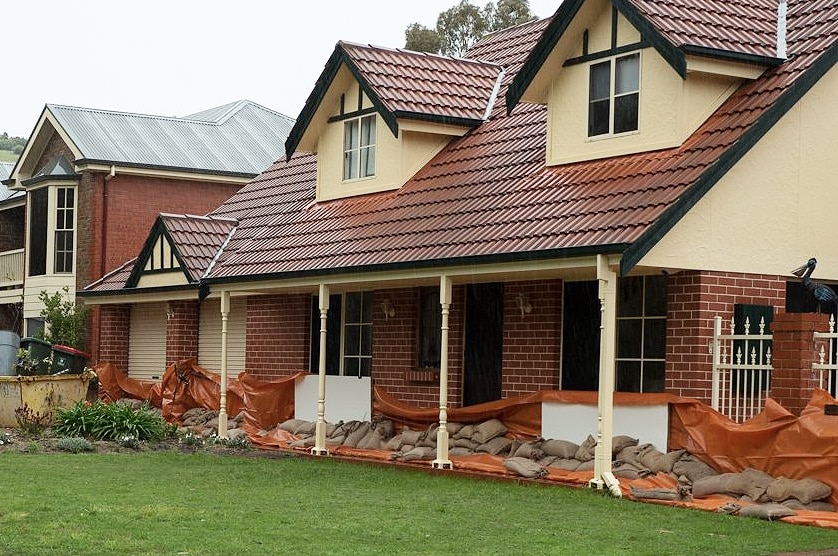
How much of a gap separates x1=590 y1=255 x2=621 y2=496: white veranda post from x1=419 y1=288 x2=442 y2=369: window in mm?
5523

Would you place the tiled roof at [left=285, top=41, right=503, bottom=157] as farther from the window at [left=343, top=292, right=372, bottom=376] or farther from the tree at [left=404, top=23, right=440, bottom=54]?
the tree at [left=404, top=23, right=440, bottom=54]

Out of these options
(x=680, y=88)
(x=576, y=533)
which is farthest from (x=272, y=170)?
(x=576, y=533)

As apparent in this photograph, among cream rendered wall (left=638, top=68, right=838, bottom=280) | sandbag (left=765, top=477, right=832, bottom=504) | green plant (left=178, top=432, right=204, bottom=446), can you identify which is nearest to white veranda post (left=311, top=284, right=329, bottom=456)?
green plant (left=178, top=432, right=204, bottom=446)

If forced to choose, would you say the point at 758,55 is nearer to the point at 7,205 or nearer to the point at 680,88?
the point at 680,88

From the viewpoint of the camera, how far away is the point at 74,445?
19.4 m

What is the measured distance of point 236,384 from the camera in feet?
76.4

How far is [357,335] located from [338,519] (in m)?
9.64

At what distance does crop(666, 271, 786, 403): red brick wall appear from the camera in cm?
1525

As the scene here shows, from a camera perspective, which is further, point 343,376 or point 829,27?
point 343,376

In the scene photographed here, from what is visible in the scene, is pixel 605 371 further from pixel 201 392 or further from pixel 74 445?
pixel 201 392

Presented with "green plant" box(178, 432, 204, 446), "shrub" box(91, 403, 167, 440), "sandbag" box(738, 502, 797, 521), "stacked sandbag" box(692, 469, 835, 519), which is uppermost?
"stacked sandbag" box(692, 469, 835, 519)

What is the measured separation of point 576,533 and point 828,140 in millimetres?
6576

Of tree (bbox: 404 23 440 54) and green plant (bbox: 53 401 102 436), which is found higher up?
tree (bbox: 404 23 440 54)

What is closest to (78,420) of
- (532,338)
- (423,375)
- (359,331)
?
(359,331)
